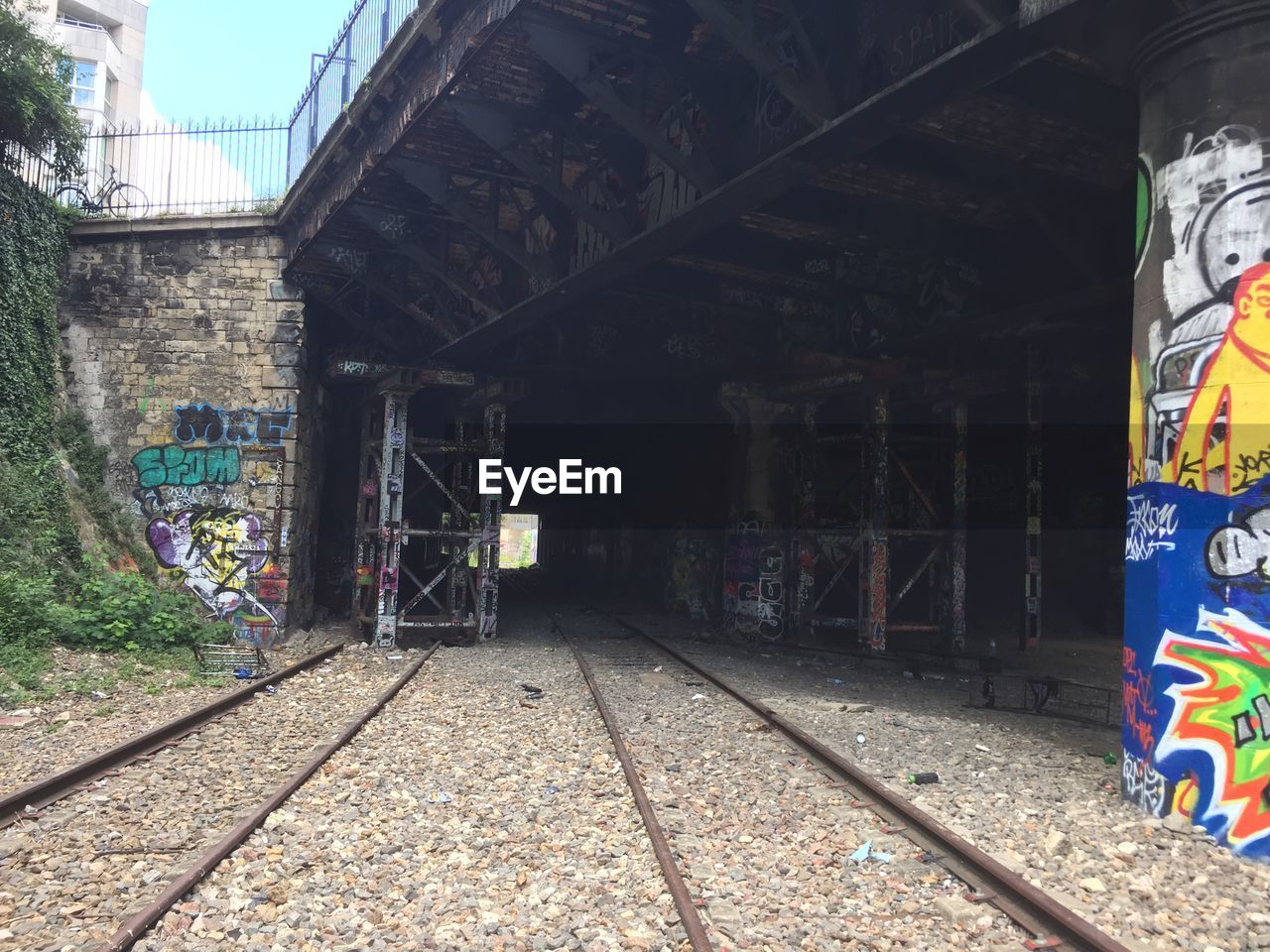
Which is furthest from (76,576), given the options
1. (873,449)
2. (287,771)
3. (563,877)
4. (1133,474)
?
(1133,474)

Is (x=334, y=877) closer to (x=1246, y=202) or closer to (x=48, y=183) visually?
(x=1246, y=202)

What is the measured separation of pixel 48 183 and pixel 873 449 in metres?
12.0

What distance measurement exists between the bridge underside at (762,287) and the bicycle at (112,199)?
2873 millimetres

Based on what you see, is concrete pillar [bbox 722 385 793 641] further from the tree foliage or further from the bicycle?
the tree foliage

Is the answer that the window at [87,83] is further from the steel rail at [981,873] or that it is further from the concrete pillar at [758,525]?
the steel rail at [981,873]

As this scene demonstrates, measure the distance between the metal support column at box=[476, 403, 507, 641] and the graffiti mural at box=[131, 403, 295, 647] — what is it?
2808 millimetres

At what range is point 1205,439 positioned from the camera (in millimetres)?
4754

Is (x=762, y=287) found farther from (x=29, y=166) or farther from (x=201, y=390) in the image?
(x=29, y=166)

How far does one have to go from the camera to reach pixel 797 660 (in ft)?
39.9

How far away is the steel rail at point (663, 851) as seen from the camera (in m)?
3.69

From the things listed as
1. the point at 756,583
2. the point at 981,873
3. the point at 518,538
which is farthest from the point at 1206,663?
the point at 518,538

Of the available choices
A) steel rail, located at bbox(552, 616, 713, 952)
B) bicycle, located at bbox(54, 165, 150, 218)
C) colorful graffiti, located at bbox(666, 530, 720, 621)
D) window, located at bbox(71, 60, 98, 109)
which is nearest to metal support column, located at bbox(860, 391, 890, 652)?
colorful graffiti, located at bbox(666, 530, 720, 621)

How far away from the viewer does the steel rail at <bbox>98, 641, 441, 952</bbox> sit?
3.56 m

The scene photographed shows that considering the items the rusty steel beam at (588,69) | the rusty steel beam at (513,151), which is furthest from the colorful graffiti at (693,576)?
the rusty steel beam at (588,69)
